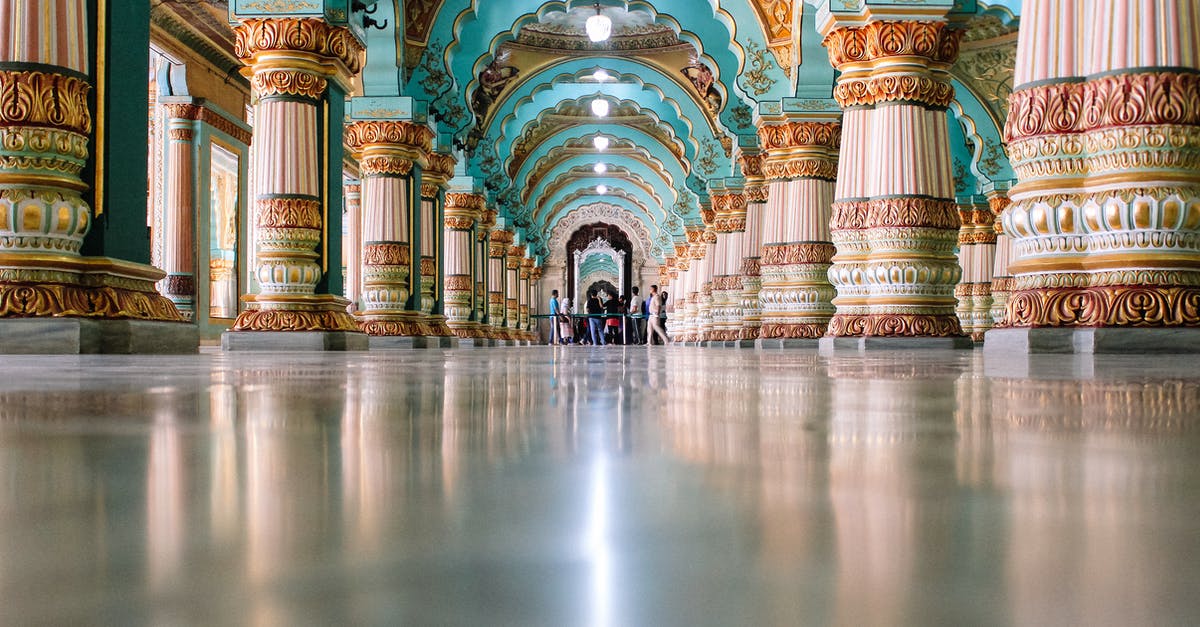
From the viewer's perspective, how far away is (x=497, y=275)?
84.6ft

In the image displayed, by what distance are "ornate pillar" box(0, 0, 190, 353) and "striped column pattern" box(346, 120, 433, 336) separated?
23.5 feet

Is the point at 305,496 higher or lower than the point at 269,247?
lower

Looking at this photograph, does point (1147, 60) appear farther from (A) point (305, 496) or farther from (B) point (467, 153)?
(B) point (467, 153)

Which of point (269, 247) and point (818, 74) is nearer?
point (269, 247)

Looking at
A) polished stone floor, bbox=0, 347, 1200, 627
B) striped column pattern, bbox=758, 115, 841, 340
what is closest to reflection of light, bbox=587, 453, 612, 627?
polished stone floor, bbox=0, 347, 1200, 627

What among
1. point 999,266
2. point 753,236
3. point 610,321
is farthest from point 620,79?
point 999,266

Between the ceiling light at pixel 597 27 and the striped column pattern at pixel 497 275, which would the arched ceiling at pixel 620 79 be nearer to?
the ceiling light at pixel 597 27

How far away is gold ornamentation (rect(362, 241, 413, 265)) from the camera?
11906 mm

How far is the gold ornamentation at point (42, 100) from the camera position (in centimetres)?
427

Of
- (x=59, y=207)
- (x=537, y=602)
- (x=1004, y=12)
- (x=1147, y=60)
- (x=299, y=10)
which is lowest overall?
(x=537, y=602)

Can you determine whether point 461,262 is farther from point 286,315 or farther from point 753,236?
point 286,315

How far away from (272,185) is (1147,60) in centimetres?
638

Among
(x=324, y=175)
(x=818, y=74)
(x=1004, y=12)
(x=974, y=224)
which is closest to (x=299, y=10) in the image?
(x=324, y=175)

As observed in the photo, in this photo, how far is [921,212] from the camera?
7.45 meters
